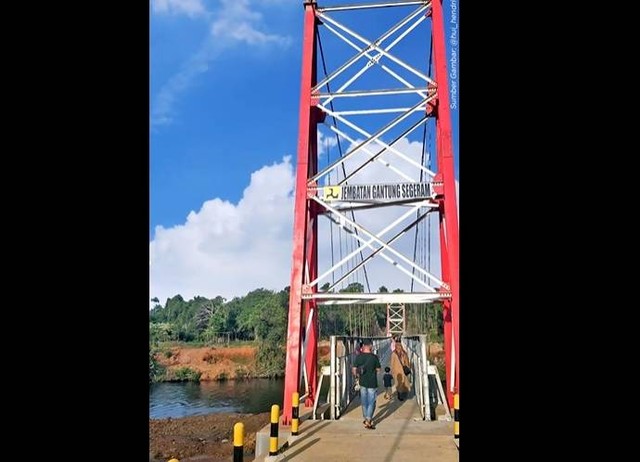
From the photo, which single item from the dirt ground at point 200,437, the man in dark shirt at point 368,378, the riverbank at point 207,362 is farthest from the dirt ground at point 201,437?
the riverbank at point 207,362

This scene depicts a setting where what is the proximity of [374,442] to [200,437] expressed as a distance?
1629 centimetres

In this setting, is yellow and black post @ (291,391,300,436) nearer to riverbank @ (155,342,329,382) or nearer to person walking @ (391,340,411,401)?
person walking @ (391,340,411,401)

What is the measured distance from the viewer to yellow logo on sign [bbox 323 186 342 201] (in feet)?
34.4

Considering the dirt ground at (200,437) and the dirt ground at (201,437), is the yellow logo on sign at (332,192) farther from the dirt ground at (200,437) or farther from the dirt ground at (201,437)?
the dirt ground at (200,437)

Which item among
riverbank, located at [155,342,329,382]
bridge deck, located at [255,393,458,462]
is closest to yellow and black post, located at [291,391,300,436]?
bridge deck, located at [255,393,458,462]

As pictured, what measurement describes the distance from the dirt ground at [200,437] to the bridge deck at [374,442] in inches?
361

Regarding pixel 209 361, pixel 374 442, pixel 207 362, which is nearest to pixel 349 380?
pixel 374 442

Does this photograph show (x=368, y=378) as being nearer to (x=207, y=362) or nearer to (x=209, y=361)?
(x=207, y=362)

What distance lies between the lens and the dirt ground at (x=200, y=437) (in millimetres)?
18170
